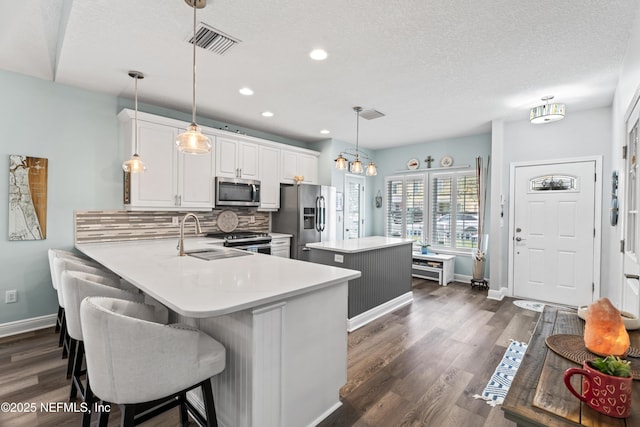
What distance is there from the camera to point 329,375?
1876mm

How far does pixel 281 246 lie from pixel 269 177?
115 cm

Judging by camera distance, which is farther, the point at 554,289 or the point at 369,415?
the point at 554,289

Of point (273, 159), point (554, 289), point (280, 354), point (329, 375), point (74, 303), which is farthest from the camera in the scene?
point (273, 159)

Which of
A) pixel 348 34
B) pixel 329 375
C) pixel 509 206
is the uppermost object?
pixel 348 34

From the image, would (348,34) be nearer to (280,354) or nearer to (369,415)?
(280,354)

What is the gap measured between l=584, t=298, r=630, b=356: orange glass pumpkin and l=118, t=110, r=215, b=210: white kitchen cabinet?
3.98m

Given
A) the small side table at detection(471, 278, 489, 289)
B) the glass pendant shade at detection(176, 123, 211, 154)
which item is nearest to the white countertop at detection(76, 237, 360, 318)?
the glass pendant shade at detection(176, 123, 211, 154)

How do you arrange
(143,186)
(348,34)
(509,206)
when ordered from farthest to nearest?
(509,206) < (143,186) < (348,34)

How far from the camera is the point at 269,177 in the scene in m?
4.91

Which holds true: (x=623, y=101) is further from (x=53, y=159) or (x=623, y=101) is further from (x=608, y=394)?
(x=53, y=159)

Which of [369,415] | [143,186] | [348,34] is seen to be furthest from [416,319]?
[143,186]

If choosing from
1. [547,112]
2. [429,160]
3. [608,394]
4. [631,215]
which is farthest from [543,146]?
[608,394]

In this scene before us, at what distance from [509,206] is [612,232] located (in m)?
1.19

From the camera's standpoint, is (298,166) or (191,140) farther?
(298,166)
